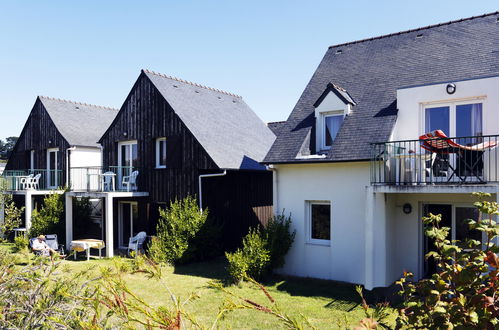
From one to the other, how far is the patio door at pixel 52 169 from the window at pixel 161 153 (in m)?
8.09

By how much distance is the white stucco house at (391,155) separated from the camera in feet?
33.8

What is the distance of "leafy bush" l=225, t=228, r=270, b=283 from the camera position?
1170cm

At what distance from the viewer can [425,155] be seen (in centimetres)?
1024

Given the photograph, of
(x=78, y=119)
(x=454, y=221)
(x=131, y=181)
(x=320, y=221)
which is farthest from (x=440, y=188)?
(x=78, y=119)

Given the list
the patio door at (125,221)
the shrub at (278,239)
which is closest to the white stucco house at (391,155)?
the shrub at (278,239)

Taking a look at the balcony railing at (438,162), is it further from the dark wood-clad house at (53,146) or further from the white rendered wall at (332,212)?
the dark wood-clad house at (53,146)

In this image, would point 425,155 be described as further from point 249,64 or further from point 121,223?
point 121,223

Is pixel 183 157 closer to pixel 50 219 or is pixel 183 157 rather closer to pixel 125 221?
pixel 125 221

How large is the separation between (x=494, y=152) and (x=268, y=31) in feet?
26.6

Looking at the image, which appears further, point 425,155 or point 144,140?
point 144,140

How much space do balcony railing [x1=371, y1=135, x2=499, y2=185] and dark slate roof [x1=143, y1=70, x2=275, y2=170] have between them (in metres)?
6.89

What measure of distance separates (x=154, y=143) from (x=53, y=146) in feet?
29.7

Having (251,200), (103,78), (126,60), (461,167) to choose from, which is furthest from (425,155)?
(103,78)

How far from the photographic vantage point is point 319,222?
1273 cm
